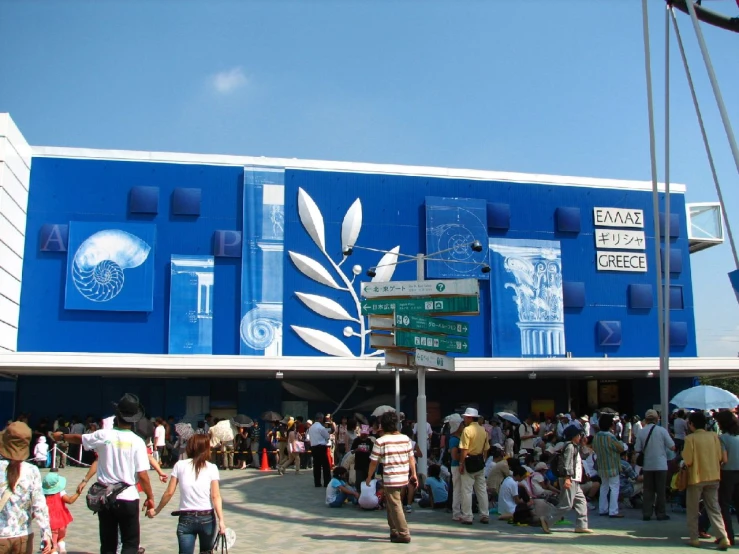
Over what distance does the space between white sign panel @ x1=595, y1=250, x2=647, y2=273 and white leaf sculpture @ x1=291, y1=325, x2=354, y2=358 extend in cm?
1043

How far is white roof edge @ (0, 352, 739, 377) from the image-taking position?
77.3 ft

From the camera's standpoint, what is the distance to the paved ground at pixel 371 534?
9891 millimetres

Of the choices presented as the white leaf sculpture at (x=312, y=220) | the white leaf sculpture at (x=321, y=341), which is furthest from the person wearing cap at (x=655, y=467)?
the white leaf sculpture at (x=312, y=220)

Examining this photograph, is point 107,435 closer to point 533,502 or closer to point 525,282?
point 533,502

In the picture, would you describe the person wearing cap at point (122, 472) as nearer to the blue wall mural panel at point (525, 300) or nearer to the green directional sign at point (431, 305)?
the green directional sign at point (431, 305)

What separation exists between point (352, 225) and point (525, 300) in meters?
6.87

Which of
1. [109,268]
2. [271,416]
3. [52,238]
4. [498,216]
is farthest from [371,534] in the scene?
[498,216]

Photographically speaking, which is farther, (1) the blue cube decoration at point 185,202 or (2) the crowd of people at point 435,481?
(1) the blue cube decoration at point 185,202

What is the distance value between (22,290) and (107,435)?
813 inches

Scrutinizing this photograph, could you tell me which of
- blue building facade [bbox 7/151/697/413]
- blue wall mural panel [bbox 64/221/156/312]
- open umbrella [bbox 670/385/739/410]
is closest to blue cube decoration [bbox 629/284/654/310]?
blue building facade [bbox 7/151/697/413]

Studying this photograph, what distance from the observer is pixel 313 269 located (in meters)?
27.5

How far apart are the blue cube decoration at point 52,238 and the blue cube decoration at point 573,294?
17.5m

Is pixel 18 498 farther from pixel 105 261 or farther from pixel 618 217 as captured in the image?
pixel 618 217

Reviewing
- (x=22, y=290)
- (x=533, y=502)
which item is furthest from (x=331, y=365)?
(x=533, y=502)
